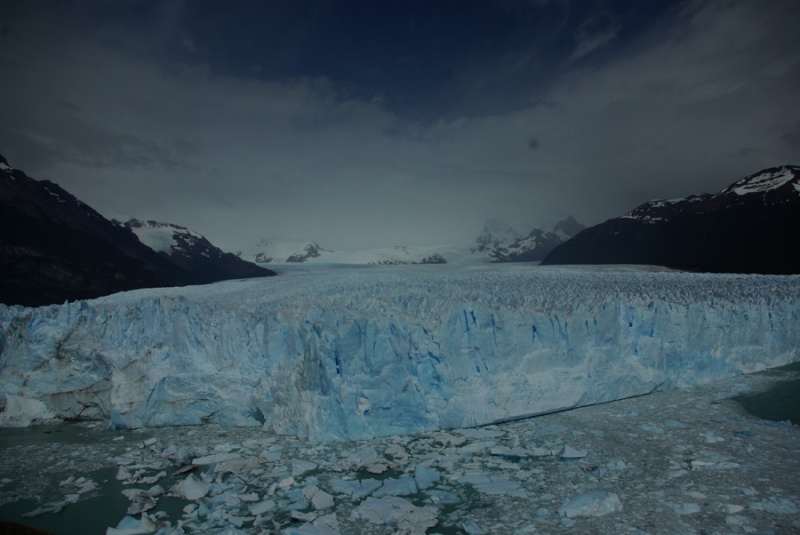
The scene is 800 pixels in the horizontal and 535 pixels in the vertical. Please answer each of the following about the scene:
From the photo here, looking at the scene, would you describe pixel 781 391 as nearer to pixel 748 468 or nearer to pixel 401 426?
pixel 748 468

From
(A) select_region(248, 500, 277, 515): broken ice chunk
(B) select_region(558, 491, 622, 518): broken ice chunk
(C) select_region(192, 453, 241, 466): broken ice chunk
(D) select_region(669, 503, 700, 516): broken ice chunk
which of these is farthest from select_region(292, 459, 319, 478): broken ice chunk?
(D) select_region(669, 503, 700, 516): broken ice chunk

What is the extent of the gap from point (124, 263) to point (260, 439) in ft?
85.6

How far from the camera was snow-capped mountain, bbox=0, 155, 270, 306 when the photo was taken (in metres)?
23.5

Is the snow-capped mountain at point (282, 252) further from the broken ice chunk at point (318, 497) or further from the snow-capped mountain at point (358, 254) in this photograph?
the broken ice chunk at point (318, 497)

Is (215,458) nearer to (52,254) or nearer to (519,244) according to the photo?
(52,254)

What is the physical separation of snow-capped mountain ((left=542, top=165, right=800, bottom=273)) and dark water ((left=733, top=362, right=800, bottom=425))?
1339 centimetres

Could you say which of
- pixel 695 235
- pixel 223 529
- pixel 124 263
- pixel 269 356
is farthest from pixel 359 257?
pixel 223 529

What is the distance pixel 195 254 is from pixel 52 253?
21597 mm

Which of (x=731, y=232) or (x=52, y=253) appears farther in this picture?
(x=52, y=253)

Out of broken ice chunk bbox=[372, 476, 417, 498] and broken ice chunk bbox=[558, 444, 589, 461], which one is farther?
broken ice chunk bbox=[558, 444, 589, 461]

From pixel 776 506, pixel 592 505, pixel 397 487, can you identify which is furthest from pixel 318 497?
pixel 776 506

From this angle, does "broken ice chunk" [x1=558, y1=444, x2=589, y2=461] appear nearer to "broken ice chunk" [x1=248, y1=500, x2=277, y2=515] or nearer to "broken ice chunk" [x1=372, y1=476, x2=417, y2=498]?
"broken ice chunk" [x1=372, y1=476, x2=417, y2=498]

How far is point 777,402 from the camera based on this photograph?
866 cm

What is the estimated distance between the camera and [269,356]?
10.2m
